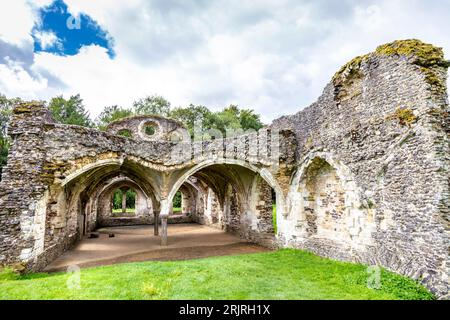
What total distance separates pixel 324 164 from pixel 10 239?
32.8 ft

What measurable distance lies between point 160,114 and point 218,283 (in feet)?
103

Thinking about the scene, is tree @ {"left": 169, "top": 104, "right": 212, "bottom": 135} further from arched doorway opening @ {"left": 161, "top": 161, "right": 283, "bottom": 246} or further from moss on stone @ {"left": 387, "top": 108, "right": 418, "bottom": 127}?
moss on stone @ {"left": 387, "top": 108, "right": 418, "bottom": 127}

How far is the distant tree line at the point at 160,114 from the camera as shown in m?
Answer: 33.0

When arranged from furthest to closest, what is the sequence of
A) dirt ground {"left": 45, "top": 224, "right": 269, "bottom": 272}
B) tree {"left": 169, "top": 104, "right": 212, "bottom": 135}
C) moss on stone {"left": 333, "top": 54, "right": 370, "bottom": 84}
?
1. tree {"left": 169, "top": 104, "right": 212, "bottom": 135}
2. dirt ground {"left": 45, "top": 224, "right": 269, "bottom": 272}
3. moss on stone {"left": 333, "top": 54, "right": 370, "bottom": 84}

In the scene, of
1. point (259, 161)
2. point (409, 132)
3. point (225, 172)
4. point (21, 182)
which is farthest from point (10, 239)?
point (409, 132)

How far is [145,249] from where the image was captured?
12.4m

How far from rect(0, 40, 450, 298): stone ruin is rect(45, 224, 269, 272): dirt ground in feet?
2.08

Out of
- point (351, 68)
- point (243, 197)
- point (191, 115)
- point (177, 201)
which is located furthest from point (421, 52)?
point (191, 115)

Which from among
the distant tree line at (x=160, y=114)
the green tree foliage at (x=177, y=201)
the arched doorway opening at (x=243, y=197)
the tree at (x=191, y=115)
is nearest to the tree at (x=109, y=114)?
the distant tree line at (x=160, y=114)

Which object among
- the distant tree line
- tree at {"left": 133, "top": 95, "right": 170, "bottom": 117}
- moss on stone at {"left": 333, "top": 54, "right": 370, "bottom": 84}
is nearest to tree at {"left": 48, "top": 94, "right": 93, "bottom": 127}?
the distant tree line

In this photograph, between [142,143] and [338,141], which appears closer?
[338,141]

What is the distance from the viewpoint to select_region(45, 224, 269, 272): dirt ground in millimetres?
10406

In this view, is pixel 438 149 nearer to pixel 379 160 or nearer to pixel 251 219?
pixel 379 160

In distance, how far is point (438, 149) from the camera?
604 centimetres
